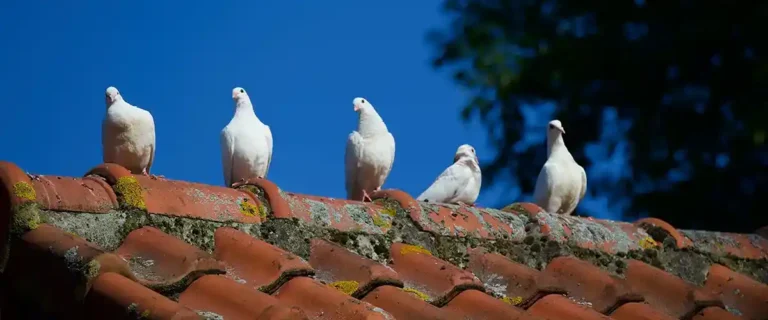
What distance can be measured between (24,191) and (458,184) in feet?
13.0

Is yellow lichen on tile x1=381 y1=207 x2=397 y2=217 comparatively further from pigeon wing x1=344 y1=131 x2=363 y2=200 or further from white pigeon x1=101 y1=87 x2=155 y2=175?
pigeon wing x1=344 y1=131 x2=363 y2=200

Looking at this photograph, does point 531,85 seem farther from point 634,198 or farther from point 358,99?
point 358,99

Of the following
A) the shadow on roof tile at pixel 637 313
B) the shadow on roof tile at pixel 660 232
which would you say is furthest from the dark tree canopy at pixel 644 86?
the shadow on roof tile at pixel 637 313

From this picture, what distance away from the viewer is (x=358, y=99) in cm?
707

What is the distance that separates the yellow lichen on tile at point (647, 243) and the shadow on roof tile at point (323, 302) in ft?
8.08

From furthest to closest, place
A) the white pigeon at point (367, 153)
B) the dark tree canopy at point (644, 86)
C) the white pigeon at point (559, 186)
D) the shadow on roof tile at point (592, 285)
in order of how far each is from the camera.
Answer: the dark tree canopy at point (644, 86), the white pigeon at point (559, 186), the white pigeon at point (367, 153), the shadow on roof tile at point (592, 285)

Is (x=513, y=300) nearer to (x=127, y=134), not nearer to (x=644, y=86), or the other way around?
(x=127, y=134)

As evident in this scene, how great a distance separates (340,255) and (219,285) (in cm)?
76

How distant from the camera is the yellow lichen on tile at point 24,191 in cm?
364

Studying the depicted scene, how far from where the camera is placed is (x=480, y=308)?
404 centimetres

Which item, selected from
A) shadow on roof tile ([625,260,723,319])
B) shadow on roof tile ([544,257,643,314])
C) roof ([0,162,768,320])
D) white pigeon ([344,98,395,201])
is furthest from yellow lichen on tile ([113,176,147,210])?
white pigeon ([344,98,395,201])

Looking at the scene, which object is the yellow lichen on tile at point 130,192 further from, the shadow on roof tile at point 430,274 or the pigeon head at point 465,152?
the pigeon head at point 465,152

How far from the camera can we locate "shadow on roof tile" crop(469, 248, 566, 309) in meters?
4.44

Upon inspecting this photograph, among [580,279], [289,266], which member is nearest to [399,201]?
[580,279]
